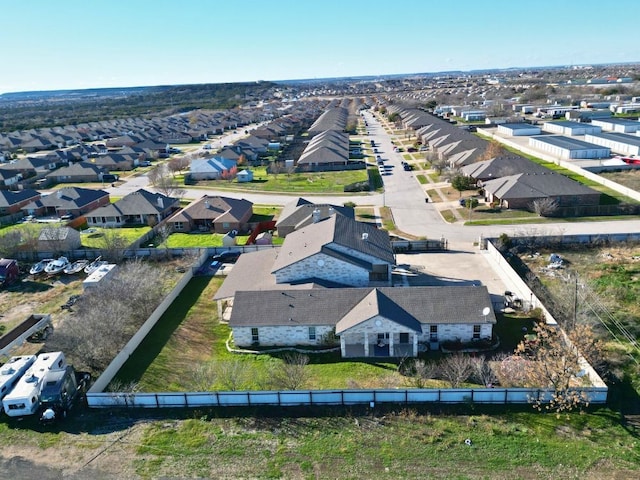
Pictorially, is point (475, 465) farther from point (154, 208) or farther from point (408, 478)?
point (154, 208)

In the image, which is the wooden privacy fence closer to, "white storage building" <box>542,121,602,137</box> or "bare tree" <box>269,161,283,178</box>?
"bare tree" <box>269,161,283,178</box>

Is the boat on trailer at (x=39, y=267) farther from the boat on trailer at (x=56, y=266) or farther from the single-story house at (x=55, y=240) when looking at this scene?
the single-story house at (x=55, y=240)

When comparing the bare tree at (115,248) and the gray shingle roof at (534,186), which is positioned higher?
the gray shingle roof at (534,186)

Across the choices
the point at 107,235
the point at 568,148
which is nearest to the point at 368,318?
the point at 107,235

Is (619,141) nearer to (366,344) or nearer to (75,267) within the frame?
(366,344)

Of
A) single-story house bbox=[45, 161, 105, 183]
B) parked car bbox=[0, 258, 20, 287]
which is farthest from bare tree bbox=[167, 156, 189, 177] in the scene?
parked car bbox=[0, 258, 20, 287]

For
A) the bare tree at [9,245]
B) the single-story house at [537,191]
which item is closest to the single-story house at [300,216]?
the single-story house at [537,191]
